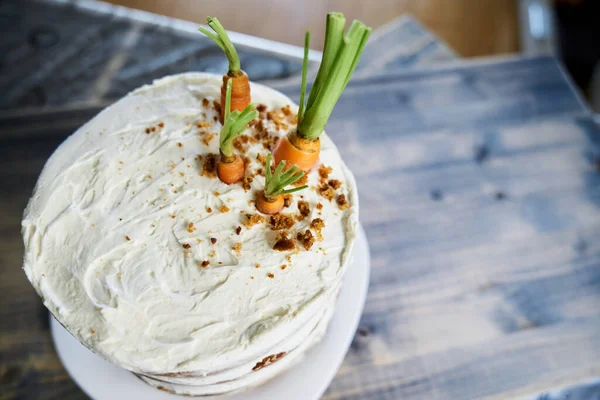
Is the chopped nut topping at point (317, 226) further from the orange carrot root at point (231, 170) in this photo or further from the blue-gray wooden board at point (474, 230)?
the blue-gray wooden board at point (474, 230)

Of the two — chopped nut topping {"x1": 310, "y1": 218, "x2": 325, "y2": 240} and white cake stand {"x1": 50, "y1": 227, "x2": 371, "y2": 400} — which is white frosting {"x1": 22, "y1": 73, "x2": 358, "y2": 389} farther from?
white cake stand {"x1": 50, "y1": 227, "x2": 371, "y2": 400}

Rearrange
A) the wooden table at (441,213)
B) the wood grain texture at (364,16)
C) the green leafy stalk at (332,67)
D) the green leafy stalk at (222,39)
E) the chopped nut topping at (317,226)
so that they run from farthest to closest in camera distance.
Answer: the wood grain texture at (364,16) < the wooden table at (441,213) < the chopped nut topping at (317,226) < the green leafy stalk at (222,39) < the green leafy stalk at (332,67)

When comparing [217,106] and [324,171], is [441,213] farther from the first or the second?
[217,106]

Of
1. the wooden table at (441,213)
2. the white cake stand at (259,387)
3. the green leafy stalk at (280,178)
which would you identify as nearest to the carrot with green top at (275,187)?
the green leafy stalk at (280,178)

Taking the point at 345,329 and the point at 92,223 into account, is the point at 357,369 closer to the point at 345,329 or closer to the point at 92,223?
the point at 345,329

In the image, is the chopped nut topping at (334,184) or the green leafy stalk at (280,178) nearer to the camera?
the green leafy stalk at (280,178)

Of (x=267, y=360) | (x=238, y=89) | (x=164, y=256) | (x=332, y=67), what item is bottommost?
(x=267, y=360)

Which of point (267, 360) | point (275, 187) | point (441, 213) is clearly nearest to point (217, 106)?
point (275, 187)
